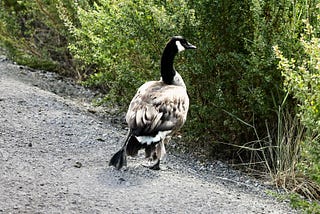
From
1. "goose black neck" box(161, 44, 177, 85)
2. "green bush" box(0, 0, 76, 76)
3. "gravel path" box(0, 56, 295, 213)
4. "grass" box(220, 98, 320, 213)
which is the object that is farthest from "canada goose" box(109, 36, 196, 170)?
"green bush" box(0, 0, 76, 76)

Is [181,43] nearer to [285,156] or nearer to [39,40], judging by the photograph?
[285,156]

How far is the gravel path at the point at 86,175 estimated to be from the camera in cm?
570

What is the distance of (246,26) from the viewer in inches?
314

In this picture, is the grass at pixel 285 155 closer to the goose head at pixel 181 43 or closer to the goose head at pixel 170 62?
the goose head at pixel 170 62

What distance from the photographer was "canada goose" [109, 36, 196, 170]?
6.75m

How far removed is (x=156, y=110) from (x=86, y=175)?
43.9 inches

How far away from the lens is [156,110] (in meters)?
7.03

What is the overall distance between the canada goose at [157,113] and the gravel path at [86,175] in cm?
20

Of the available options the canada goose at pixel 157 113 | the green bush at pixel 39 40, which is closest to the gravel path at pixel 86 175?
the canada goose at pixel 157 113

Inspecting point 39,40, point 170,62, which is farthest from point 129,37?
point 39,40

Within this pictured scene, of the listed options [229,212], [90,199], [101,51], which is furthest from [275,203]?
[101,51]

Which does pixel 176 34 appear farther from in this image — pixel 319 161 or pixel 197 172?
pixel 319 161

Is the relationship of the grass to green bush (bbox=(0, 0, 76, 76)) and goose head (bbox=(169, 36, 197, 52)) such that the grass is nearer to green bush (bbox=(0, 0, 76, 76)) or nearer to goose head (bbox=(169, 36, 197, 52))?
goose head (bbox=(169, 36, 197, 52))

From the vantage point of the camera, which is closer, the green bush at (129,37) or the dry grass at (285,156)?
the dry grass at (285,156)
